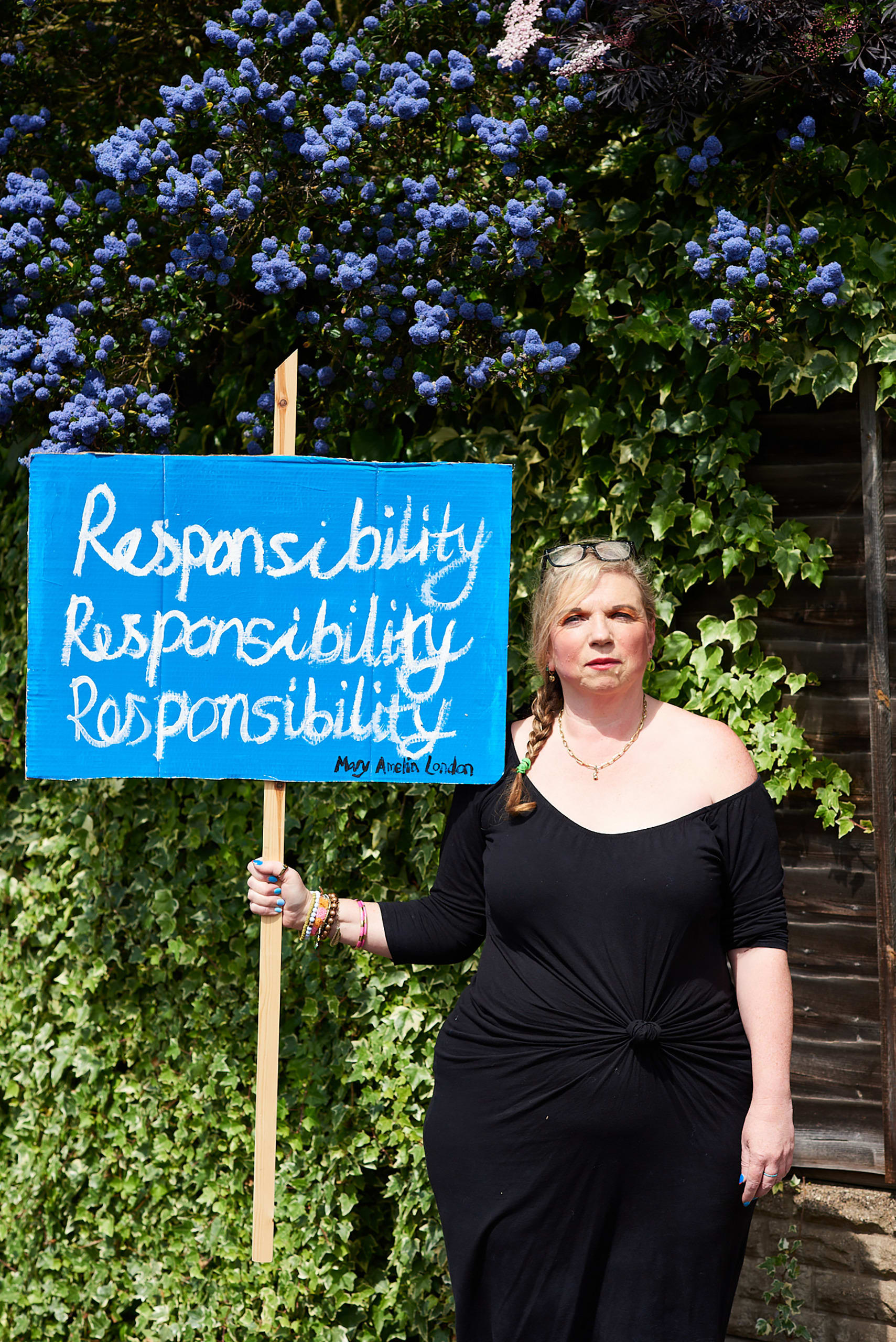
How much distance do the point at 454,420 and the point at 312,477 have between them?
2.63 feet

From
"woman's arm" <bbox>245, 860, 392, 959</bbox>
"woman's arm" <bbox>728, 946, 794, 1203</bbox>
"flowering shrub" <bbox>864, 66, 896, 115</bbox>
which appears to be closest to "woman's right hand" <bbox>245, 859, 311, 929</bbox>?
"woman's arm" <bbox>245, 860, 392, 959</bbox>

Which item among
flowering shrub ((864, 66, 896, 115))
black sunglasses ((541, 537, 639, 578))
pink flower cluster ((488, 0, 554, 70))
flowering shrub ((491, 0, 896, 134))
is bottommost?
black sunglasses ((541, 537, 639, 578))

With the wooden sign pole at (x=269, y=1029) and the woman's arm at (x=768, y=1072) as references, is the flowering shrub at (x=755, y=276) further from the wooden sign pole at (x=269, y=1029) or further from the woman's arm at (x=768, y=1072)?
the woman's arm at (x=768, y=1072)

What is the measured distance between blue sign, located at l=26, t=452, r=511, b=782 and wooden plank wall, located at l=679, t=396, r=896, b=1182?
894 millimetres

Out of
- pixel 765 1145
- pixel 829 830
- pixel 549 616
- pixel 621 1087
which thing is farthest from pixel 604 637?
pixel 829 830

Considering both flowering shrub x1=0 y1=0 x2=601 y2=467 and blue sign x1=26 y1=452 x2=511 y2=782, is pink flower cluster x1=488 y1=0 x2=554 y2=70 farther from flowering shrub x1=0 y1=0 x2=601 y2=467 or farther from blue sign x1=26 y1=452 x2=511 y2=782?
blue sign x1=26 y1=452 x2=511 y2=782

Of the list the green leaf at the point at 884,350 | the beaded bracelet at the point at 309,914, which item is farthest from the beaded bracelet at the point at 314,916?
the green leaf at the point at 884,350

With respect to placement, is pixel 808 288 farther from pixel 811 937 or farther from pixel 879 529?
pixel 811 937

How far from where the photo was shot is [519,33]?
2568 mm

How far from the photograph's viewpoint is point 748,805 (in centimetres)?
199

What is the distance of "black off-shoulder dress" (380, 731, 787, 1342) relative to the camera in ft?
6.38

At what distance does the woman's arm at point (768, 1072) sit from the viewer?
193 cm

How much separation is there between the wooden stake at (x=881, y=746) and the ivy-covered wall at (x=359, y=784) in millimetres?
98

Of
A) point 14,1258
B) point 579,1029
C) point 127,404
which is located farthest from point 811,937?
point 14,1258
